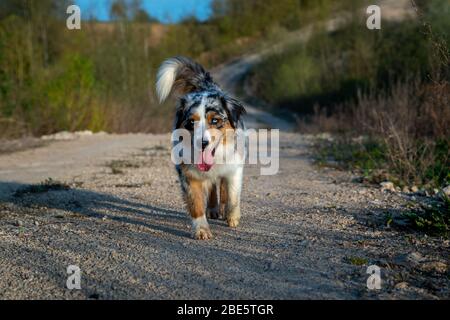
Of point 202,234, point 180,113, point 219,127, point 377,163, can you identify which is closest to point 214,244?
point 202,234

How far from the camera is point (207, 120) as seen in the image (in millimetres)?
5691

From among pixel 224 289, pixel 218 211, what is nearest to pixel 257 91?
pixel 218 211

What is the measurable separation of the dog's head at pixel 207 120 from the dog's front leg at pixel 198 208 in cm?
20

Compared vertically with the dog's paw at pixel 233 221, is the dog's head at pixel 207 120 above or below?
above

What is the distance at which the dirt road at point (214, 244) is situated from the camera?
4.02 m

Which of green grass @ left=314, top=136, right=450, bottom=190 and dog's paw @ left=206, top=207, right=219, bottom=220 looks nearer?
dog's paw @ left=206, top=207, right=219, bottom=220

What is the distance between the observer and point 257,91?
43.2 metres

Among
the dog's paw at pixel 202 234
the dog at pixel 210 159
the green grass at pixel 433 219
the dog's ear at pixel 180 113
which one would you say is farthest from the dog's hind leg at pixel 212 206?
the green grass at pixel 433 219

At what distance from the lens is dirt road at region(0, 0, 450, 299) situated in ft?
13.2

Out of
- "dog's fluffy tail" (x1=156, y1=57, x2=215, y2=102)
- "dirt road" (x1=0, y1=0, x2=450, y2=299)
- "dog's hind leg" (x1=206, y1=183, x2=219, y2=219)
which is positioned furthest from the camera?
"dog's fluffy tail" (x1=156, y1=57, x2=215, y2=102)

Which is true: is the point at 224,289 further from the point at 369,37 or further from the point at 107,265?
the point at 369,37

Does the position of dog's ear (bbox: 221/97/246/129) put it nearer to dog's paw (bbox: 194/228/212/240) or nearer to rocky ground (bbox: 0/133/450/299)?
rocky ground (bbox: 0/133/450/299)

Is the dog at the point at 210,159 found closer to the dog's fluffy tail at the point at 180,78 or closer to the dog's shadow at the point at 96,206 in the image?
the dog's fluffy tail at the point at 180,78

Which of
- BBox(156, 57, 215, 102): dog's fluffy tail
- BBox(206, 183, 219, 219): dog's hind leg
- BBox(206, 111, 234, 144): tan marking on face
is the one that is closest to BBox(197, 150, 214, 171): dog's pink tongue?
BBox(206, 111, 234, 144): tan marking on face
